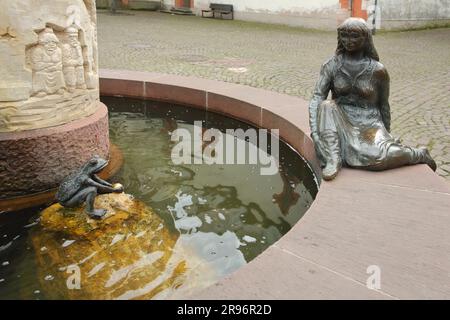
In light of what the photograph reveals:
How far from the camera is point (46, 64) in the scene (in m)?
3.76

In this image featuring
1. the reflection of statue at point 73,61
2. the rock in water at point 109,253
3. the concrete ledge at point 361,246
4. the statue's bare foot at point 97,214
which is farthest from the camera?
the reflection of statue at point 73,61

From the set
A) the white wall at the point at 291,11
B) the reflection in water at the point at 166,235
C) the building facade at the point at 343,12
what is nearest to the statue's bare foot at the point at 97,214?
the reflection in water at the point at 166,235

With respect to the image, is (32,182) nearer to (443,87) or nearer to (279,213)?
(279,213)

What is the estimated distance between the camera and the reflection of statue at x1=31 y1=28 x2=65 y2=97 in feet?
12.1

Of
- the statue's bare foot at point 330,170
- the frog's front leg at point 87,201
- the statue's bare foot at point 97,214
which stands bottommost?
the statue's bare foot at point 97,214

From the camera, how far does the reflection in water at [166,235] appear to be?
287 cm

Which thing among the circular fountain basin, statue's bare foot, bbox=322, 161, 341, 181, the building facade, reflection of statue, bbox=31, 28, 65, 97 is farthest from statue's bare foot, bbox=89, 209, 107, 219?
the building facade

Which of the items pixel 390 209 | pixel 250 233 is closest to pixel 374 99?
pixel 390 209

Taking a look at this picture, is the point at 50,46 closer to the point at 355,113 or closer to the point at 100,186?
the point at 100,186

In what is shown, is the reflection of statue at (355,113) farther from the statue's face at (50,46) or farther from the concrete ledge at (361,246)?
the statue's face at (50,46)

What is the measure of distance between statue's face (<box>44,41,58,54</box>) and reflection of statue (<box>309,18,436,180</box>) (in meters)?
2.02

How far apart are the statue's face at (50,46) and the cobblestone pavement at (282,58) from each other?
11.1 feet

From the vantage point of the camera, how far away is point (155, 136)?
5402 millimetres

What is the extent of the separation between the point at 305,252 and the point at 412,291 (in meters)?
0.53
